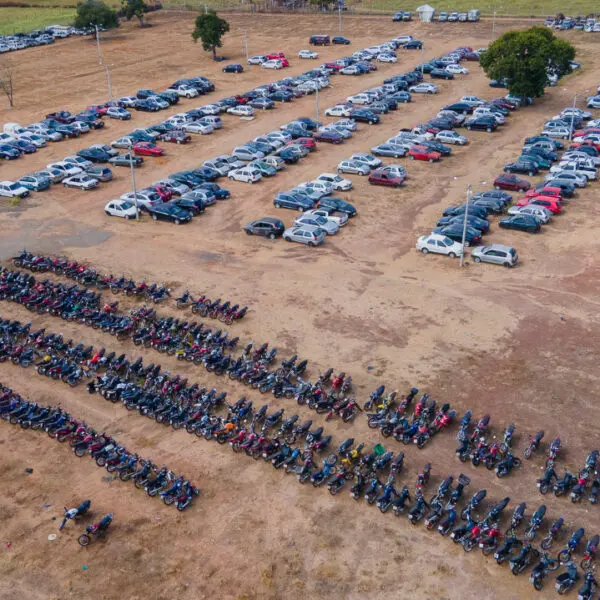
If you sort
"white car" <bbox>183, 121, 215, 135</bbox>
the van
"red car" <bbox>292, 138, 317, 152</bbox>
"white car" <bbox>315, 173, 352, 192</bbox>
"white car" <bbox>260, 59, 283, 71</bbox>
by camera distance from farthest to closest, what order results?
the van, "white car" <bbox>260, 59, 283, 71</bbox>, "white car" <bbox>183, 121, 215, 135</bbox>, "red car" <bbox>292, 138, 317, 152</bbox>, "white car" <bbox>315, 173, 352, 192</bbox>

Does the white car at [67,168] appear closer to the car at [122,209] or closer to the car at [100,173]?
the car at [100,173]

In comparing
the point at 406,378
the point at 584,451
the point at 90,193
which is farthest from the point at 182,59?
the point at 584,451

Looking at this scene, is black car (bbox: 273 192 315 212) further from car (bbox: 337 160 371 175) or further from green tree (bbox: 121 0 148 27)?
green tree (bbox: 121 0 148 27)

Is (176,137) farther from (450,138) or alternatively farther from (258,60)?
(258,60)

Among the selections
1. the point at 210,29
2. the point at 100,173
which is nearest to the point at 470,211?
the point at 100,173

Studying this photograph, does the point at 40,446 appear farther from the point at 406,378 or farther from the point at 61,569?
the point at 406,378

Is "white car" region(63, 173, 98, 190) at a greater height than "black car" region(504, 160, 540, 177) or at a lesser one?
lesser

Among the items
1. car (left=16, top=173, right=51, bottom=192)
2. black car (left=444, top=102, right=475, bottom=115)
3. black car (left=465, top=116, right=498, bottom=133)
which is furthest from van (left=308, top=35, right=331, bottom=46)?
car (left=16, top=173, right=51, bottom=192)
